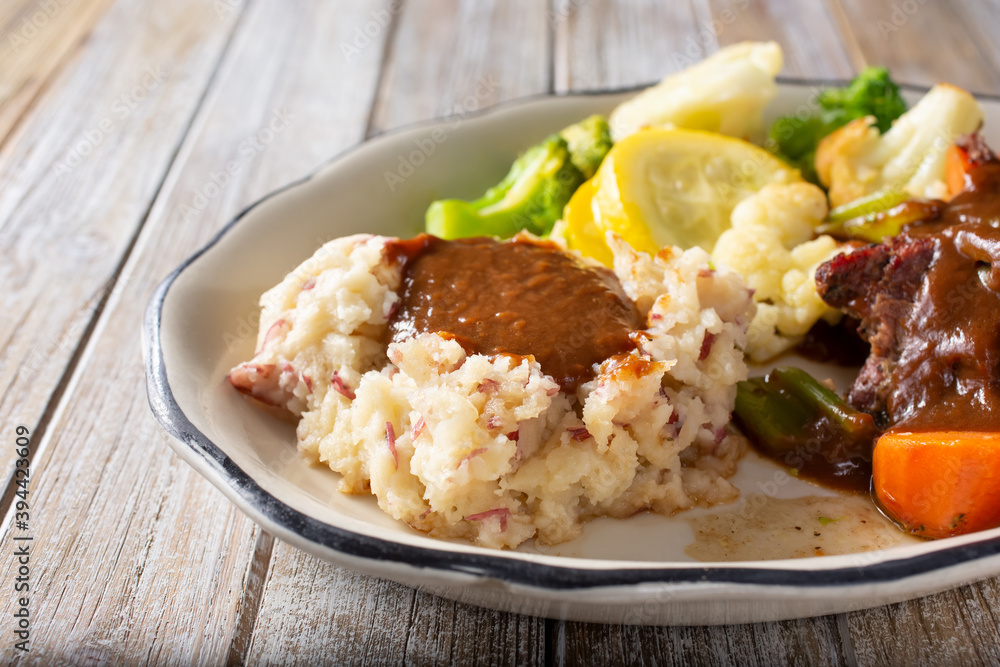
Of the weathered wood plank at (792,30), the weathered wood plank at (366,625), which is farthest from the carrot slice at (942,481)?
the weathered wood plank at (792,30)

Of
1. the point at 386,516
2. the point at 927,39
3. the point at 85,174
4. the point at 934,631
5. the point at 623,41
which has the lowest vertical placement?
the point at 927,39

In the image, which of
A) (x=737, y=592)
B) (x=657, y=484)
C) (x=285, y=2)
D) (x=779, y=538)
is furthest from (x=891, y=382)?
(x=285, y=2)

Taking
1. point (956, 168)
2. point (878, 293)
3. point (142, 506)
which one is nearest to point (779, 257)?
point (878, 293)

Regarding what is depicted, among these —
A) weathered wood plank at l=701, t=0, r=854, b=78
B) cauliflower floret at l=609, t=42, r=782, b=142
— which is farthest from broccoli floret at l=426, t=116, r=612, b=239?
weathered wood plank at l=701, t=0, r=854, b=78

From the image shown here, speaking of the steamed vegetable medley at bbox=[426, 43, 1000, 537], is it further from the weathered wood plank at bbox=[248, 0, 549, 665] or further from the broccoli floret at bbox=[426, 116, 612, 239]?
the weathered wood plank at bbox=[248, 0, 549, 665]

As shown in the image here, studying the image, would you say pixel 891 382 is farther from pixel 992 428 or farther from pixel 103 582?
pixel 103 582

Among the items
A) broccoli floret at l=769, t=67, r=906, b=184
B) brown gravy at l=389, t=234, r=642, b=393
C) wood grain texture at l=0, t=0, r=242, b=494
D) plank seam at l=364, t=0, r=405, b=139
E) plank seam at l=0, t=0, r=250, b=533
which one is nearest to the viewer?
brown gravy at l=389, t=234, r=642, b=393

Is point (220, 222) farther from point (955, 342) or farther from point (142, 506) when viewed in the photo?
point (955, 342)
